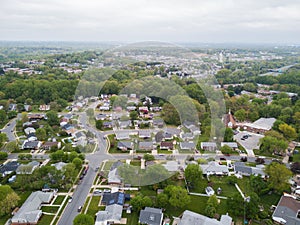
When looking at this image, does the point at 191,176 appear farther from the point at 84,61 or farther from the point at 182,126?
the point at 84,61

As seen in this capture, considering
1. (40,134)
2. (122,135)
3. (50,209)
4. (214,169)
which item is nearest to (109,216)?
(50,209)

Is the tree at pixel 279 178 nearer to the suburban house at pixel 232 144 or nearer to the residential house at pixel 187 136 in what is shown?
the suburban house at pixel 232 144

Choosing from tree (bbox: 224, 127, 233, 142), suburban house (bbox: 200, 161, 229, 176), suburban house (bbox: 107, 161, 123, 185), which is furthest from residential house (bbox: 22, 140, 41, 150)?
tree (bbox: 224, 127, 233, 142)

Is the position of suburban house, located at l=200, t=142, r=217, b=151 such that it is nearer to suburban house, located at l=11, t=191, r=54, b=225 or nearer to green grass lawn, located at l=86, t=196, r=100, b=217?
green grass lawn, located at l=86, t=196, r=100, b=217

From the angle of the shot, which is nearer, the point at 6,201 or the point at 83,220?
the point at 83,220

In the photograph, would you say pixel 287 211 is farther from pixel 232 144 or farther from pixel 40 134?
pixel 40 134

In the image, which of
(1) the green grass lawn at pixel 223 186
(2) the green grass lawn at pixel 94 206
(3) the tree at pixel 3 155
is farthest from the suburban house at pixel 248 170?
(3) the tree at pixel 3 155

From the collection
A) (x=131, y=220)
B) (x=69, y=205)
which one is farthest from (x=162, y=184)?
(x=69, y=205)
